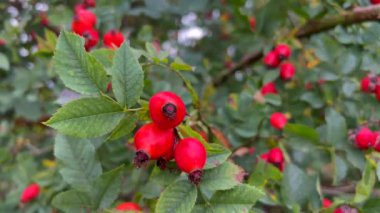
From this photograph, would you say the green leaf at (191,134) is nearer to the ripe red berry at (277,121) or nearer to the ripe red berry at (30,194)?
the ripe red berry at (277,121)

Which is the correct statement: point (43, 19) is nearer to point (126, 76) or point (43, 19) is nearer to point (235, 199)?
point (126, 76)

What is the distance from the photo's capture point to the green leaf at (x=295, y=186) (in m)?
1.69

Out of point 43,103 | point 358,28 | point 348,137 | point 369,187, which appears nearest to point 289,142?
point 348,137

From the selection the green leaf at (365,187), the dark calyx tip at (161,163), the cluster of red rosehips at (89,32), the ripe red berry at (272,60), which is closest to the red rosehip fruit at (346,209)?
the green leaf at (365,187)

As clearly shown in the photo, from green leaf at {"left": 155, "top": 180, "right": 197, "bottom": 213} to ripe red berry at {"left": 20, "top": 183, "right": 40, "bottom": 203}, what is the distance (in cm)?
119

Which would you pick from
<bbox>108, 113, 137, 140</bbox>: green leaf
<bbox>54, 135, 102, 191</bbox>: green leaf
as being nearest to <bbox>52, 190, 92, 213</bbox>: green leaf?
<bbox>54, 135, 102, 191</bbox>: green leaf

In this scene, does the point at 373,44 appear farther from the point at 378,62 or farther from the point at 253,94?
the point at 253,94

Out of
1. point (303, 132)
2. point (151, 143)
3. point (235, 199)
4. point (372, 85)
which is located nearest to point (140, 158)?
point (151, 143)

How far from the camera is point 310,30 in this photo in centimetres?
228

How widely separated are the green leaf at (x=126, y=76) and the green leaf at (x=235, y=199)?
1.22 ft

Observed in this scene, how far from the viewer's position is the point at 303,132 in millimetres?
1835

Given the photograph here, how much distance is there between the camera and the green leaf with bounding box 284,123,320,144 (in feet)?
5.94

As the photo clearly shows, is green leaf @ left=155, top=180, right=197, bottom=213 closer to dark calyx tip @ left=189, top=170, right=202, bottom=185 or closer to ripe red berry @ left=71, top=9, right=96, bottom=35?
dark calyx tip @ left=189, top=170, right=202, bottom=185

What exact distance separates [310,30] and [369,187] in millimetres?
954
